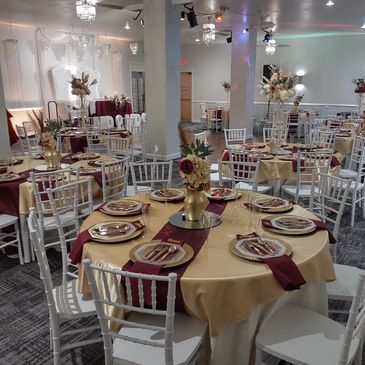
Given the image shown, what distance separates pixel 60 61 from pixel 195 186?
36.1ft

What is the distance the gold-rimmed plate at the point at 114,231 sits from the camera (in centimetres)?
192

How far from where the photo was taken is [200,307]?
1.60 m

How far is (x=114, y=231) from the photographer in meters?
2.02

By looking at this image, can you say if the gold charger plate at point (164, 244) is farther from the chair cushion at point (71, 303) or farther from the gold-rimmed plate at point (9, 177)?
the gold-rimmed plate at point (9, 177)

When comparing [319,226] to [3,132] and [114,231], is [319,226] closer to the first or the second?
[114,231]

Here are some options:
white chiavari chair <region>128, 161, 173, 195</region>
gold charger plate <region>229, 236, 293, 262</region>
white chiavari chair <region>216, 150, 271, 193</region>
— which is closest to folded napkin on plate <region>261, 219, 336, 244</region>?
gold charger plate <region>229, 236, 293, 262</region>

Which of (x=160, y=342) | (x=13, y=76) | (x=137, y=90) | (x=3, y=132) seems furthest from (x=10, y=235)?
(x=137, y=90)

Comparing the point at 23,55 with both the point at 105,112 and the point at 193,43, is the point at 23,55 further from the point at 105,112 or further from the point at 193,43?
the point at 193,43

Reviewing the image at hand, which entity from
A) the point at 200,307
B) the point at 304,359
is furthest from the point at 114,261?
the point at 304,359

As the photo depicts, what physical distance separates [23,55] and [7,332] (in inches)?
392

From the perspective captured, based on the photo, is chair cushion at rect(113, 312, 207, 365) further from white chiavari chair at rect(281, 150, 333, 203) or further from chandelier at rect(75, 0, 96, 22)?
chandelier at rect(75, 0, 96, 22)

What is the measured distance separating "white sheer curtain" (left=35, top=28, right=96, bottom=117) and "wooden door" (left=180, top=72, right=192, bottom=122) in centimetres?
467

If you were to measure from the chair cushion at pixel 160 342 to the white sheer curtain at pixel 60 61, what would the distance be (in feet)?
34.2

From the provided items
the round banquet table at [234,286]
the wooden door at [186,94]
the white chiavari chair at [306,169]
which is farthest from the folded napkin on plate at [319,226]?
the wooden door at [186,94]
